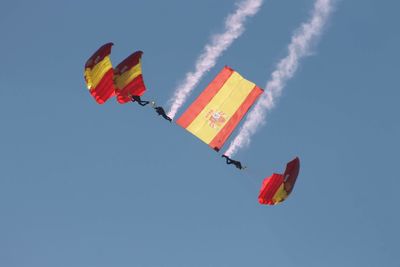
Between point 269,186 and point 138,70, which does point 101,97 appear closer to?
point 138,70

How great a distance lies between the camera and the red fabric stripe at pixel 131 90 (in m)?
45.4

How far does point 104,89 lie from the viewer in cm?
4500

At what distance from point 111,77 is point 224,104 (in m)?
8.56

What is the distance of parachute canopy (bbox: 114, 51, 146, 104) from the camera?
148 ft

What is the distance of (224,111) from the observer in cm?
4812

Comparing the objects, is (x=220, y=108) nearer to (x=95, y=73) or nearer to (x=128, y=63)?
(x=128, y=63)

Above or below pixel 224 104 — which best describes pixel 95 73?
below

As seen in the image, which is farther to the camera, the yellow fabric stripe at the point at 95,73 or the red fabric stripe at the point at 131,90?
the red fabric stripe at the point at 131,90

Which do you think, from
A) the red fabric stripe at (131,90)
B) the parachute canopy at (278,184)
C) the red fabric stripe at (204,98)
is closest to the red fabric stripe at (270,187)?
the parachute canopy at (278,184)

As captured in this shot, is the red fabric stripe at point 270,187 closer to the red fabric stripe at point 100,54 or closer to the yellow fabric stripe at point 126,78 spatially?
the yellow fabric stripe at point 126,78

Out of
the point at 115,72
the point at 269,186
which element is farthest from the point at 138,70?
the point at 269,186

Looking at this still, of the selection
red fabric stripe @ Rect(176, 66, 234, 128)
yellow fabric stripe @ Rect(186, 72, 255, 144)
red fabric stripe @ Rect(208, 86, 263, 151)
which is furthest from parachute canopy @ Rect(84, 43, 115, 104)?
red fabric stripe @ Rect(208, 86, 263, 151)

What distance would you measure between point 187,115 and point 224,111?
267 cm

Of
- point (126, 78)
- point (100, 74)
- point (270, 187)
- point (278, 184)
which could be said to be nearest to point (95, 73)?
point (100, 74)
